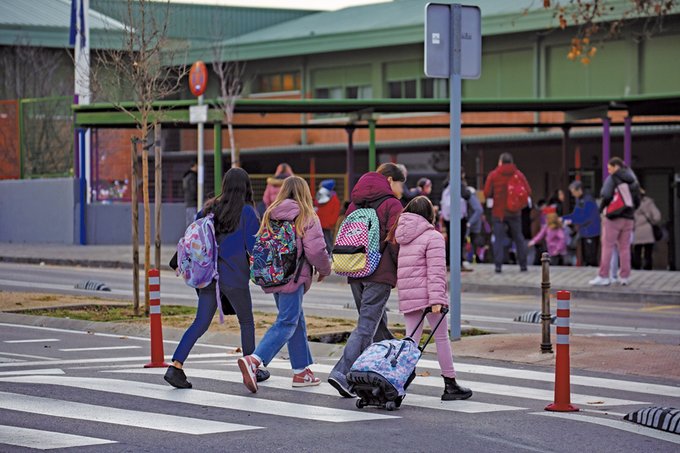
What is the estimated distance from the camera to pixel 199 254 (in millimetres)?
11539

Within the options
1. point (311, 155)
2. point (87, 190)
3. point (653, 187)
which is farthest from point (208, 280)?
point (311, 155)

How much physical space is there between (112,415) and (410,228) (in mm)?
2711

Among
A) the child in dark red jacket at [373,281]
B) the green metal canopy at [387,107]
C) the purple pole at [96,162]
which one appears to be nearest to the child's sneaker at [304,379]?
the child in dark red jacket at [373,281]

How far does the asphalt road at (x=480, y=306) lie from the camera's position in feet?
56.2

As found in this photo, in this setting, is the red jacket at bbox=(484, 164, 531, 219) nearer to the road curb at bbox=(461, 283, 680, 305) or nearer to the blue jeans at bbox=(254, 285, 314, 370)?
the road curb at bbox=(461, 283, 680, 305)

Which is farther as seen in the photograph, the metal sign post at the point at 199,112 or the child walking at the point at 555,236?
the child walking at the point at 555,236

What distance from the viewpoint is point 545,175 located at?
133 ft

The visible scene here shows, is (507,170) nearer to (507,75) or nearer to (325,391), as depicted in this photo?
(325,391)

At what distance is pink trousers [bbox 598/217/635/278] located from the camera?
2214 centimetres

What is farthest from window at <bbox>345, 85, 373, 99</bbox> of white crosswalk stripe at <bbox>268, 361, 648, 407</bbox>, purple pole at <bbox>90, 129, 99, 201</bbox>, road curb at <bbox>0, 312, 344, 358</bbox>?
white crosswalk stripe at <bbox>268, 361, 648, 407</bbox>

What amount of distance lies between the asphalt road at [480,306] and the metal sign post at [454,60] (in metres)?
2.01

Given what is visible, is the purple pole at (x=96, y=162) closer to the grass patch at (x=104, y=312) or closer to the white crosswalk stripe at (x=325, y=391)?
the grass patch at (x=104, y=312)

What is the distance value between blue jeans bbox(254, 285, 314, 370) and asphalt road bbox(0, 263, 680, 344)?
5.16 meters

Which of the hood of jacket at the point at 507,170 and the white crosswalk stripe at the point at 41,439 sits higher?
the hood of jacket at the point at 507,170
